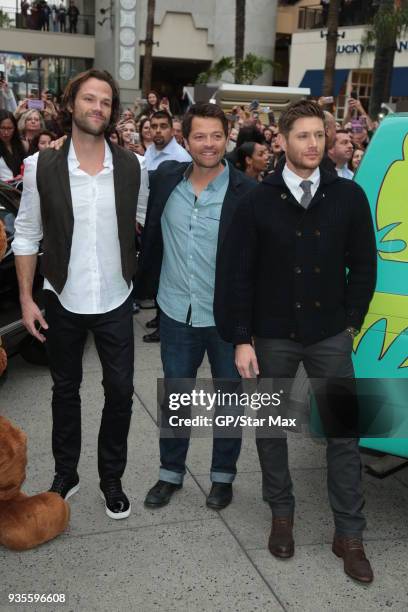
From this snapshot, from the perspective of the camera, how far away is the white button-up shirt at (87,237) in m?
3.20

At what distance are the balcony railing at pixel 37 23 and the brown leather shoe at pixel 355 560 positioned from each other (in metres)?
42.6

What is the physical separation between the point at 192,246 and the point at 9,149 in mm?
5257

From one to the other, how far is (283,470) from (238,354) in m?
0.56

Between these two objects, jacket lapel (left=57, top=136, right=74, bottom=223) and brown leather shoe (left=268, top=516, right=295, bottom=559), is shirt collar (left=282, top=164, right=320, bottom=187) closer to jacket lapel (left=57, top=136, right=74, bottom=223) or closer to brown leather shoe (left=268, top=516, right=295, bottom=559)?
jacket lapel (left=57, top=136, right=74, bottom=223)

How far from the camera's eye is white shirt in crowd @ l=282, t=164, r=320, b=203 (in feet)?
9.93

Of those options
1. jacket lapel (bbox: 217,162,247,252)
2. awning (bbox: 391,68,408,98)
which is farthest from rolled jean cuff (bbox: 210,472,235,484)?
awning (bbox: 391,68,408,98)

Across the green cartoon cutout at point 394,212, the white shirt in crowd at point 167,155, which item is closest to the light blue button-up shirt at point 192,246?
the green cartoon cutout at point 394,212

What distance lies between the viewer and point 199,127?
10.9 ft

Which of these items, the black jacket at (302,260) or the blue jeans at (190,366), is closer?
the black jacket at (302,260)

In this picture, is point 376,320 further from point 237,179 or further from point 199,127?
point 199,127

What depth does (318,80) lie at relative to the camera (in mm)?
35000

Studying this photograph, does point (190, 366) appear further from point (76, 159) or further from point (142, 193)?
point (76, 159)

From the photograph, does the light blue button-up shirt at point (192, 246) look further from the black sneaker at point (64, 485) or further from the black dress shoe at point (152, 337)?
the black dress shoe at point (152, 337)

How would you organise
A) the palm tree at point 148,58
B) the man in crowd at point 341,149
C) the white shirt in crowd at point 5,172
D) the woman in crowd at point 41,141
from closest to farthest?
1. the man in crowd at point 341,149
2. the white shirt in crowd at point 5,172
3. the woman in crowd at point 41,141
4. the palm tree at point 148,58
